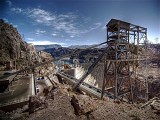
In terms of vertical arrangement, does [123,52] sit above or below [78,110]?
above

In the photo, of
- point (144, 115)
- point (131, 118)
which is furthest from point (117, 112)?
point (144, 115)

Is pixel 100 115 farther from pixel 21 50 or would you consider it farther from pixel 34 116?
pixel 21 50

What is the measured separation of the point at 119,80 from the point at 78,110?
963 centimetres

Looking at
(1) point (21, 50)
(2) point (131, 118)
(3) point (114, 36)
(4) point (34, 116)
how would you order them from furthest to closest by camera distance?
(1) point (21, 50)
(3) point (114, 36)
(4) point (34, 116)
(2) point (131, 118)

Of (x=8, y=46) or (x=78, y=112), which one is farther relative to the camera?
(x=8, y=46)

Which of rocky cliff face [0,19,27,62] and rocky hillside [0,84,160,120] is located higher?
rocky cliff face [0,19,27,62]

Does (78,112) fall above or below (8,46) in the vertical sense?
below

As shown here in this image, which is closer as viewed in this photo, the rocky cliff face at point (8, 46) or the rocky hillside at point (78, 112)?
the rocky hillside at point (78, 112)

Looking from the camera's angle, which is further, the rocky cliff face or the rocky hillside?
the rocky cliff face

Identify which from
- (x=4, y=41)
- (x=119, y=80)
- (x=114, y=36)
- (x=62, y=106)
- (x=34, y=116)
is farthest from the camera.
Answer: (x=4, y=41)

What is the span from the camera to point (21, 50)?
38.3m

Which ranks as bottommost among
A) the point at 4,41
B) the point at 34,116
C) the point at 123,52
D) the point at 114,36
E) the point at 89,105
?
the point at 34,116

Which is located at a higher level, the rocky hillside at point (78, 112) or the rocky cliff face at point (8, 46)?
the rocky cliff face at point (8, 46)

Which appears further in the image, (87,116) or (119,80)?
(119,80)
